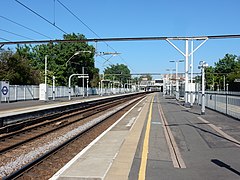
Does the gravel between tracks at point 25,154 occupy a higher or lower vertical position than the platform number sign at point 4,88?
lower

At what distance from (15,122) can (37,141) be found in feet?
21.8

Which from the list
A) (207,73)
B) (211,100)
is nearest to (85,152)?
(211,100)

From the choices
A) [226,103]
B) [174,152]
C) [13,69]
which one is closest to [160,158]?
[174,152]

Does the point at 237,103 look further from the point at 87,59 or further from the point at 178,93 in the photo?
the point at 87,59

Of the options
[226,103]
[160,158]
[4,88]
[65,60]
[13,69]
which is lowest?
[160,158]

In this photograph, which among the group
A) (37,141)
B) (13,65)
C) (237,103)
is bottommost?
(37,141)

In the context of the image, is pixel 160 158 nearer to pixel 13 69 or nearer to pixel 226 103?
pixel 226 103

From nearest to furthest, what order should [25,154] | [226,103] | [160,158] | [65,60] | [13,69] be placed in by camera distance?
[160,158], [25,154], [226,103], [13,69], [65,60]

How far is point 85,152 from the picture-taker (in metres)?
10.9

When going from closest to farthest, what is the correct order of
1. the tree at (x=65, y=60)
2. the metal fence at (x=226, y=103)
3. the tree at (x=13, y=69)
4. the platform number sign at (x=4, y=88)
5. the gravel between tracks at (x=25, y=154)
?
the gravel between tracks at (x=25, y=154), the metal fence at (x=226, y=103), the platform number sign at (x=4, y=88), the tree at (x=13, y=69), the tree at (x=65, y=60)

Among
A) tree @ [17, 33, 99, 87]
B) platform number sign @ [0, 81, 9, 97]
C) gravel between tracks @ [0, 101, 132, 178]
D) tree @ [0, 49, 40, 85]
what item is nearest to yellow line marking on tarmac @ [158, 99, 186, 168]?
gravel between tracks @ [0, 101, 132, 178]

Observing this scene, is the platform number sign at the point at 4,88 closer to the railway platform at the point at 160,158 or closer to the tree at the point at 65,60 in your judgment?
the railway platform at the point at 160,158

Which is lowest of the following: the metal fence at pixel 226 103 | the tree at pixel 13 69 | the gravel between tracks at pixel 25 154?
the gravel between tracks at pixel 25 154

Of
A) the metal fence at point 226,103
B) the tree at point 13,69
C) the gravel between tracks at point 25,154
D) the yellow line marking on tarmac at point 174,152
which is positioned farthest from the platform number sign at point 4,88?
the yellow line marking on tarmac at point 174,152
